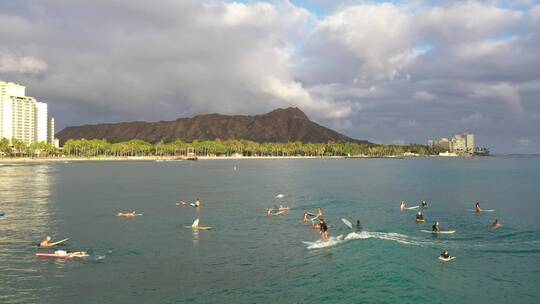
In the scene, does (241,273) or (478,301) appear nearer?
(478,301)

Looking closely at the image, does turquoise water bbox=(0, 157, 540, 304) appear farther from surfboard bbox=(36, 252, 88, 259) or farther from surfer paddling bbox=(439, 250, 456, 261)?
surfer paddling bbox=(439, 250, 456, 261)

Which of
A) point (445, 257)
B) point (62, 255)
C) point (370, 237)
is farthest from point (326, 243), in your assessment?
point (62, 255)

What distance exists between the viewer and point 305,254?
47.1 meters

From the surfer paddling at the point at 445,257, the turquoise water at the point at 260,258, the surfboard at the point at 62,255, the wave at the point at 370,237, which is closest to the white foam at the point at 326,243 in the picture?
the wave at the point at 370,237

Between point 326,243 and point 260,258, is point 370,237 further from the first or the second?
point 260,258

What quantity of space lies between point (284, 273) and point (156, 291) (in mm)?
11270

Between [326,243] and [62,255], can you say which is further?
[326,243]

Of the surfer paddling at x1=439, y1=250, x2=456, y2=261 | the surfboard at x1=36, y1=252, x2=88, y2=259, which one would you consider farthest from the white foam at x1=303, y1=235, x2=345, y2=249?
the surfboard at x1=36, y1=252, x2=88, y2=259

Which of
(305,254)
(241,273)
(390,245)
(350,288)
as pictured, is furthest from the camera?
(390,245)

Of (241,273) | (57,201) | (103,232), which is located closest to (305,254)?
(241,273)

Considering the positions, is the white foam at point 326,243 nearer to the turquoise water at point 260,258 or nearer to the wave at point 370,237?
the wave at point 370,237

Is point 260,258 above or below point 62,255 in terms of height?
below

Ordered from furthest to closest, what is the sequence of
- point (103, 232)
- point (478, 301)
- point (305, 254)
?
point (103, 232) < point (305, 254) < point (478, 301)

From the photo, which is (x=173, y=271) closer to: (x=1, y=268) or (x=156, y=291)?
(x=156, y=291)
